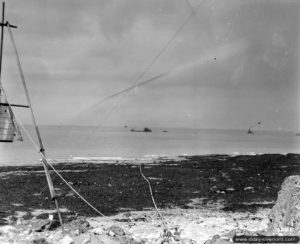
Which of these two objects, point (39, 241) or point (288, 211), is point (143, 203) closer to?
point (39, 241)

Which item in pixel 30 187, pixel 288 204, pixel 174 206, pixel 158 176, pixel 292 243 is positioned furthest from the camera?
pixel 158 176

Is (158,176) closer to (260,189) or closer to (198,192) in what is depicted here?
(198,192)

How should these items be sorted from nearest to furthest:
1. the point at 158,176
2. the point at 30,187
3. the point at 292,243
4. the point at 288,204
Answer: the point at 292,243 → the point at 288,204 → the point at 30,187 → the point at 158,176

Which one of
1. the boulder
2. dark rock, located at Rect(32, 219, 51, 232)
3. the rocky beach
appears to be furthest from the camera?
the rocky beach

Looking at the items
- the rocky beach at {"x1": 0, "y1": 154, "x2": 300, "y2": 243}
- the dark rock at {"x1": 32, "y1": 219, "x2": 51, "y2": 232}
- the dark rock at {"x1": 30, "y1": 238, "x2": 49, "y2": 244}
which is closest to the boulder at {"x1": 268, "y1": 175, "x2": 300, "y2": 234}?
the rocky beach at {"x1": 0, "y1": 154, "x2": 300, "y2": 243}

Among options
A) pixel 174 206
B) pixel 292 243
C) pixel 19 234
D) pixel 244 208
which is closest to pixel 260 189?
pixel 244 208

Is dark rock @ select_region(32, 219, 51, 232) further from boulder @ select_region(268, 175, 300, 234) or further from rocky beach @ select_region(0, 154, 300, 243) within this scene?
boulder @ select_region(268, 175, 300, 234)

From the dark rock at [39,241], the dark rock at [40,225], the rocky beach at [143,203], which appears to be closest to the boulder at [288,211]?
Result: the rocky beach at [143,203]

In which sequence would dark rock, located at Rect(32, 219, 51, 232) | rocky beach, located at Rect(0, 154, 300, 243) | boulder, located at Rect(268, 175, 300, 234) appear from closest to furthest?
boulder, located at Rect(268, 175, 300, 234) < dark rock, located at Rect(32, 219, 51, 232) < rocky beach, located at Rect(0, 154, 300, 243)

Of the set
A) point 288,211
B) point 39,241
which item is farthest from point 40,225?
point 288,211
